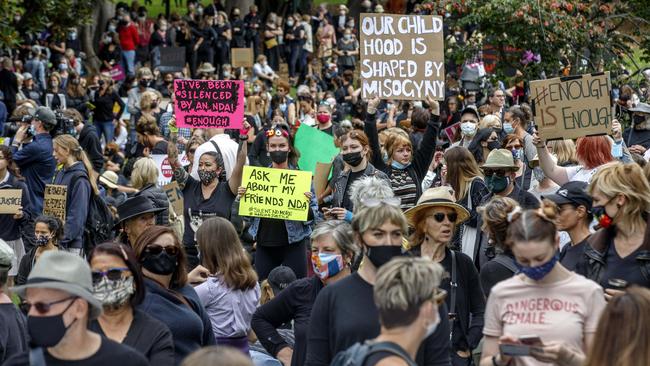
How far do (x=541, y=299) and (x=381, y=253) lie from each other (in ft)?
2.58

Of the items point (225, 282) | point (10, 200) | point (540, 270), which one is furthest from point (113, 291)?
point (10, 200)

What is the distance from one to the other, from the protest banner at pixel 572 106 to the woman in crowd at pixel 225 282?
10.3ft

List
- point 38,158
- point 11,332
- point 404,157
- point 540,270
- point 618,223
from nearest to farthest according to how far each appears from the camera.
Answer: point 540,270 → point 11,332 → point 618,223 → point 404,157 → point 38,158

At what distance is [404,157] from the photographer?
10844mm

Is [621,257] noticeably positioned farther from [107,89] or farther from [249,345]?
[107,89]

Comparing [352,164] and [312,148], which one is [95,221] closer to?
[352,164]

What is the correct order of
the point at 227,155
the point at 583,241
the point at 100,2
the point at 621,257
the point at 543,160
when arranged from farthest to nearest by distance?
1. the point at 100,2
2. the point at 227,155
3. the point at 543,160
4. the point at 583,241
5. the point at 621,257

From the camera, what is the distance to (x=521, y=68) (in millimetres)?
19094

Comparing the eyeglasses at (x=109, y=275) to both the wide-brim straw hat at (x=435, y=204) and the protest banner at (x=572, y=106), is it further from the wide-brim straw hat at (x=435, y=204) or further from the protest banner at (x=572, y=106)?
the protest banner at (x=572, y=106)

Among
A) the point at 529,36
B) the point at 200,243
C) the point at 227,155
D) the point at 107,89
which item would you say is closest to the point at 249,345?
the point at 200,243

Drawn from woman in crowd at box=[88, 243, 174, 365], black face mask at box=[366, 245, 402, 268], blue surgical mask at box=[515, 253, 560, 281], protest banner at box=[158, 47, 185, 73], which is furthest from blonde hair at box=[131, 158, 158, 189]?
protest banner at box=[158, 47, 185, 73]

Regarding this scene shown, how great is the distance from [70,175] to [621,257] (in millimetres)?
6075

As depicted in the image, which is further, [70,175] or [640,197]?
[70,175]

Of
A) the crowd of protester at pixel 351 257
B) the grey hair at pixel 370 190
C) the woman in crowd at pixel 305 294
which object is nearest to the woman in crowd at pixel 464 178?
the crowd of protester at pixel 351 257
